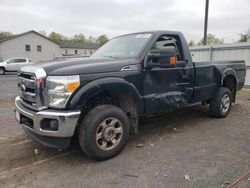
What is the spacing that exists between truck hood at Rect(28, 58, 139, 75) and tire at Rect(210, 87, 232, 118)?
8.88 feet

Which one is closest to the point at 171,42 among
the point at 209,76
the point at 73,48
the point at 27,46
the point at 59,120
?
the point at 209,76

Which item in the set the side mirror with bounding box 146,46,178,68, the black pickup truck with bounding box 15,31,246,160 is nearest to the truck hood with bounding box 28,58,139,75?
the black pickup truck with bounding box 15,31,246,160

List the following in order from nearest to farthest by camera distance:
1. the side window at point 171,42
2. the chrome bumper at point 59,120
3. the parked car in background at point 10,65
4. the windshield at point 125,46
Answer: the chrome bumper at point 59,120 → the windshield at point 125,46 → the side window at point 171,42 → the parked car in background at point 10,65

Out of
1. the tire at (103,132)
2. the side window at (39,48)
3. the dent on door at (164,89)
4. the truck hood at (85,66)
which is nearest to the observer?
the truck hood at (85,66)

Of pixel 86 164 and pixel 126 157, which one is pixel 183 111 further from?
pixel 86 164

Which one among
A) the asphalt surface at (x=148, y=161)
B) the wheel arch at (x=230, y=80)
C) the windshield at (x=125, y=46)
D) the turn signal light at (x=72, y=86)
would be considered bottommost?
the asphalt surface at (x=148, y=161)

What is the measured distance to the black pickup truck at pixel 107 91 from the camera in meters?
3.25

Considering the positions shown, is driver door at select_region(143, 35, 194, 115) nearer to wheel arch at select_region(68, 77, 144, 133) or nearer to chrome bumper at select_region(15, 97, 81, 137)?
wheel arch at select_region(68, 77, 144, 133)

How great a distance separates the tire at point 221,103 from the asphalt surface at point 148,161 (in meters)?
0.52

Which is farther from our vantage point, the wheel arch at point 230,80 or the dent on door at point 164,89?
the wheel arch at point 230,80

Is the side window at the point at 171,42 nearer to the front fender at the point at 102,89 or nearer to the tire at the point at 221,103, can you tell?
the front fender at the point at 102,89

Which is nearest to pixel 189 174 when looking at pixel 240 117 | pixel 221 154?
pixel 221 154

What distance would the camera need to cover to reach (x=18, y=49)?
38656mm

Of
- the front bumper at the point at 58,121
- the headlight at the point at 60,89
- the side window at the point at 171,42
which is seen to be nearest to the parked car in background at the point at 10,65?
→ the side window at the point at 171,42
